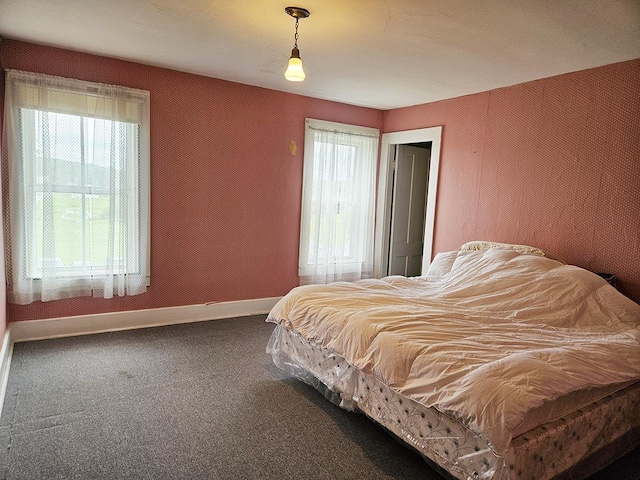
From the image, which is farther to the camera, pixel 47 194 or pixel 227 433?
pixel 47 194

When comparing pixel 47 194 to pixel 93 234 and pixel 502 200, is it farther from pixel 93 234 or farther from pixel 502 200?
pixel 502 200

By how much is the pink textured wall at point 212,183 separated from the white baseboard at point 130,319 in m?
0.06

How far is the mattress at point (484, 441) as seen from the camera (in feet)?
5.61

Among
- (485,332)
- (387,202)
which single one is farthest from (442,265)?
(387,202)

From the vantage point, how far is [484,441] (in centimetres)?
168

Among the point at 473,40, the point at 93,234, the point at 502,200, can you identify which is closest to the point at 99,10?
the point at 93,234

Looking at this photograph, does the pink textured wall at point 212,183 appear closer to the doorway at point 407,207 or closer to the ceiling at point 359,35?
the ceiling at point 359,35

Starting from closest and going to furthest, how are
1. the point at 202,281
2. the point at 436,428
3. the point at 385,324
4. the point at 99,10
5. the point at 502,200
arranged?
the point at 436,428, the point at 385,324, the point at 99,10, the point at 502,200, the point at 202,281

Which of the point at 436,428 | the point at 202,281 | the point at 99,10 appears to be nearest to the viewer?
the point at 436,428

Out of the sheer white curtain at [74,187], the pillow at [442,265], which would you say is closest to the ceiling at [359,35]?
the sheer white curtain at [74,187]

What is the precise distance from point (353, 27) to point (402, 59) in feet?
2.35

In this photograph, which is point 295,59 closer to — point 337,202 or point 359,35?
point 359,35

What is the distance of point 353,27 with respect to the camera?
262cm

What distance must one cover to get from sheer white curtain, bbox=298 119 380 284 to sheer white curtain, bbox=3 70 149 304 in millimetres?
1755
